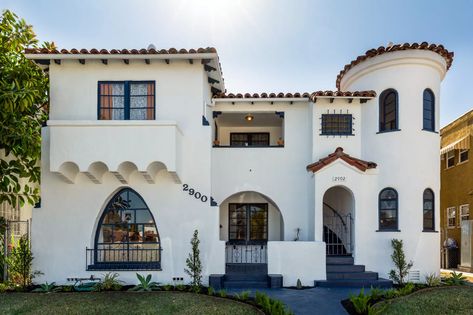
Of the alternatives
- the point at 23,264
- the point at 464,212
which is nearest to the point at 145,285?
the point at 23,264

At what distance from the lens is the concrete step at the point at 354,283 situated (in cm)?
1265

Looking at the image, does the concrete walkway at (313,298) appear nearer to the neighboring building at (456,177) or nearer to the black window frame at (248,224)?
the black window frame at (248,224)

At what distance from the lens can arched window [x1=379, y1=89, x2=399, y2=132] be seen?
46.3 feet

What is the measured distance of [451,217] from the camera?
21.4 meters

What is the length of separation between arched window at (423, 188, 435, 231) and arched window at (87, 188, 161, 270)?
1029 centimetres

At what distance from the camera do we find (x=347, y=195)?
1486cm

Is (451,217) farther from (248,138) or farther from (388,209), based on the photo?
(248,138)

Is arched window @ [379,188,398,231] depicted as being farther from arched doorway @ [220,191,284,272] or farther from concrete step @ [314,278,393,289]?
arched doorway @ [220,191,284,272]

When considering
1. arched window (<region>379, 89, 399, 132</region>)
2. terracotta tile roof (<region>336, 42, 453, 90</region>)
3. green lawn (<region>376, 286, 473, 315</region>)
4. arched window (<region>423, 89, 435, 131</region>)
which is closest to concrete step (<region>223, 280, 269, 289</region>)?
green lawn (<region>376, 286, 473, 315</region>)

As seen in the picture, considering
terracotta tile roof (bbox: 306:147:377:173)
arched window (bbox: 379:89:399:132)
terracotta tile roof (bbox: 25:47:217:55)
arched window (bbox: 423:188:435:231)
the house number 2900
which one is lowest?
arched window (bbox: 423:188:435:231)

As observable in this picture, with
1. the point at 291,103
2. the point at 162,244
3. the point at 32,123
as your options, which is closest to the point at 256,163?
the point at 291,103

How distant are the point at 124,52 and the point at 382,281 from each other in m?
12.2

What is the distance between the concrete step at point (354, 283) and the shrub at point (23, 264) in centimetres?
998

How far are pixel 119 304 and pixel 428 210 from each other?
1171 cm
